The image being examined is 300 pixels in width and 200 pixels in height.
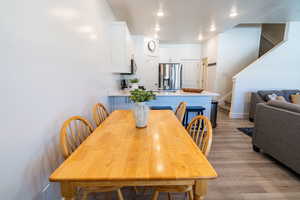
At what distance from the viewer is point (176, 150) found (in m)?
1.04

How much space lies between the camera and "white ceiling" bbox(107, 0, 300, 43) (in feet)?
9.43

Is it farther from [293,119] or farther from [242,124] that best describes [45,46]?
[242,124]

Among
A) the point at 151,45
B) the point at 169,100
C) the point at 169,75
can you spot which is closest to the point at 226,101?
the point at 169,75

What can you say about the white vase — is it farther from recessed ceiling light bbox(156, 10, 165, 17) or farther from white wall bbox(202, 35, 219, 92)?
white wall bbox(202, 35, 219, 92)

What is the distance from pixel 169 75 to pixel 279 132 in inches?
165

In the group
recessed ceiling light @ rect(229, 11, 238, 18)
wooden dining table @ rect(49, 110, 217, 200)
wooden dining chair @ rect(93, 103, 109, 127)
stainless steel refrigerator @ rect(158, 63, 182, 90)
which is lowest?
wooden dining table @ rect(49, 110, 217, 200)

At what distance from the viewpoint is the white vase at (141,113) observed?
142 centimetres

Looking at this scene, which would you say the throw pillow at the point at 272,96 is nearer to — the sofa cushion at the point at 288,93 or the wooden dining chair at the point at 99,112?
the sofa cushion at the point at 288,93

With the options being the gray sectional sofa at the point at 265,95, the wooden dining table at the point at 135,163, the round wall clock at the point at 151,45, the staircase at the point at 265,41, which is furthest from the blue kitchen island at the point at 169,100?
the round wall clock at the point at 151,45

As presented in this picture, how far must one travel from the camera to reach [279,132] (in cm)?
205

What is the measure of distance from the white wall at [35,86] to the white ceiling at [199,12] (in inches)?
68.4

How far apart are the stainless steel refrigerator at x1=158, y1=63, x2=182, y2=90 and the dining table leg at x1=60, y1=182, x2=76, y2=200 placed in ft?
16.8

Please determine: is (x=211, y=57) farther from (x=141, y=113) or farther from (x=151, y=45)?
(x=141, y=113)

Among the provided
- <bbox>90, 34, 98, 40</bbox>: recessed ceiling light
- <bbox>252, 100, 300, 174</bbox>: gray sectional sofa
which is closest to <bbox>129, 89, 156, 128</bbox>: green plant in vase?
<bbox>90, 34, 98, 40</bbox>: recessed ceiling light
